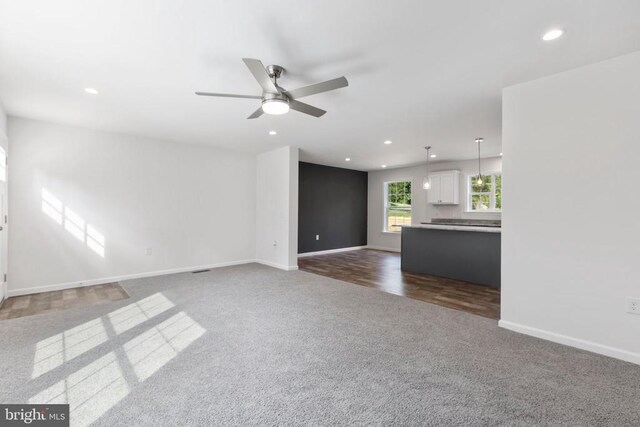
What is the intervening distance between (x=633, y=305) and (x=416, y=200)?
5.95 m

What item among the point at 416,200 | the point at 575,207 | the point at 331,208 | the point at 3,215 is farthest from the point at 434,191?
the point at 3,215

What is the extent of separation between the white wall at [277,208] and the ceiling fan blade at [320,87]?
3237 mm

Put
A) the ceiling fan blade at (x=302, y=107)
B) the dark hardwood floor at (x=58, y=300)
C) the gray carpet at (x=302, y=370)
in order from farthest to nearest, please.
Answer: the dark hardwood floor at (x=58, y=300) → the ceiling fan blade at (x=302, y=107) → the gray carpet at (x=302, y=370)

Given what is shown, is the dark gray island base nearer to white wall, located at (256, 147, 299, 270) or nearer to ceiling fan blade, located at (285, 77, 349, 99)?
white wall, located at (256, 147, 299, 270)

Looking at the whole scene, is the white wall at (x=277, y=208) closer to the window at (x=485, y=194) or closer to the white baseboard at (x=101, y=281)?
the white baseboard at (x=101, y=281)

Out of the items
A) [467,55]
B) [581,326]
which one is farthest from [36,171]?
[581,326]

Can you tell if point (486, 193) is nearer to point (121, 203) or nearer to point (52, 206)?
point (121, 203)

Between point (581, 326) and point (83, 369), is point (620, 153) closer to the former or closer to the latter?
point (581, 326)

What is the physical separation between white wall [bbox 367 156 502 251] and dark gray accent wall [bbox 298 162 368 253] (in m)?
0.27

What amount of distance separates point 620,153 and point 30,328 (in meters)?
5.55

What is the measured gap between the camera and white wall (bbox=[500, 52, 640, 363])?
2354 mm

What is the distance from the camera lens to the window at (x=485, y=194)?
684 centimetres

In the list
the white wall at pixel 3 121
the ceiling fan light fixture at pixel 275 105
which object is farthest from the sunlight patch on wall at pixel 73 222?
the ceiling fan light fixture at pixel 275 105

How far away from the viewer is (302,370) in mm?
2143
